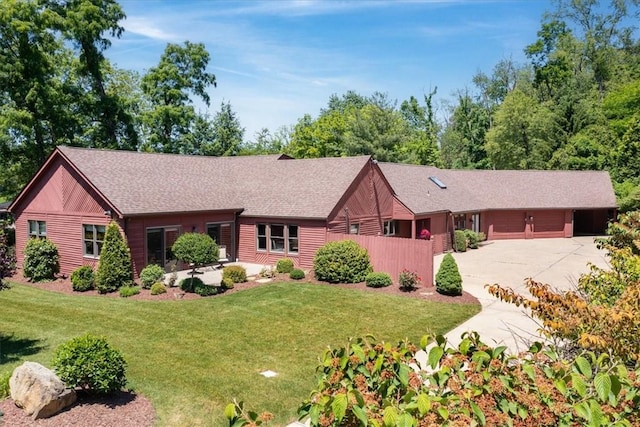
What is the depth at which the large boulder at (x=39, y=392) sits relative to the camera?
26.7ft

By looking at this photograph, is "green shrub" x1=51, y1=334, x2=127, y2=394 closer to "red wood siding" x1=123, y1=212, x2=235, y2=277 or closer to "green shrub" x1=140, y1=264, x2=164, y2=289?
"green shrub" x1=140, y1=264, x2=164, y2=289

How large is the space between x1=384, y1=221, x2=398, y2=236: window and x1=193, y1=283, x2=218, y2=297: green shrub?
498 inches

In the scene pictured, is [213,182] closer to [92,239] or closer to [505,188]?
[92,239]

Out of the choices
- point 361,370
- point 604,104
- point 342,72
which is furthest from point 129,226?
point 604,104

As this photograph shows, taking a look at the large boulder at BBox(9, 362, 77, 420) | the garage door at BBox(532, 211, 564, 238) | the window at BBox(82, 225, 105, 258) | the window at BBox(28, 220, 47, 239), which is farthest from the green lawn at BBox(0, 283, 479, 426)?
the garage door at BBox(532, 211, 564, 238)

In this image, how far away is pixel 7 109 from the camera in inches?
1270

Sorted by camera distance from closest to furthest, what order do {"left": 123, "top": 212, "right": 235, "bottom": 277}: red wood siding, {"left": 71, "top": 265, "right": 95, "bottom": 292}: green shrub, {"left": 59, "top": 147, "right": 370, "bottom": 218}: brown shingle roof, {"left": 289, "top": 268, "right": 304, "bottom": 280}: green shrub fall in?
{"left": 71, "top": 265, "right": 95, "bottom": 292}: green shrub, {"left": 123, "top": 212, "right": 235, "bottom": 277}: red wood siding, {"left": 289, "top": 268, "right": 304, "bottom": 280}: green shrub, {"left": 59, "top": 147, "right": 370, "bottom": 218}: brown shingle roof

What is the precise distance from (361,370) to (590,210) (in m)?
43.3

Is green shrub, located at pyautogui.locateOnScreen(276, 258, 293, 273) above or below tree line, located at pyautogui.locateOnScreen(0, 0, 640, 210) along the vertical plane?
below

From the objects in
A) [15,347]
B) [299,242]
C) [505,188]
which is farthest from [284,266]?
[505,188]

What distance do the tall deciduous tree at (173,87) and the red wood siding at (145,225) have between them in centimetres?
2086

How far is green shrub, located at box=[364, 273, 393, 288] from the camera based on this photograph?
1998cm

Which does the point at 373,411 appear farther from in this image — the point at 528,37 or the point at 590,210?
the point at 528,37

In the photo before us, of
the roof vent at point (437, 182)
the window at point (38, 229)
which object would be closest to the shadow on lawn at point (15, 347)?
the window at point (38, 229)
